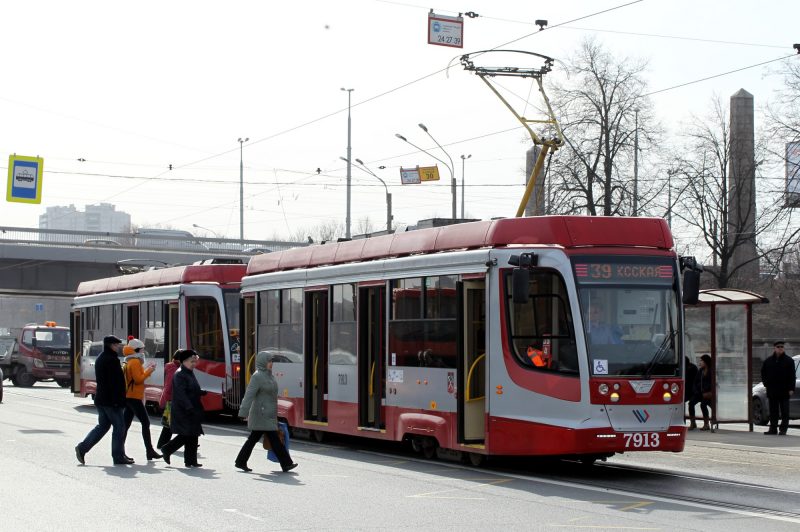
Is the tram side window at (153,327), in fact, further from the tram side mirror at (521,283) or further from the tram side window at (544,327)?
the tram side mirror at (521,283)

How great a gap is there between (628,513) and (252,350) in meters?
11.9

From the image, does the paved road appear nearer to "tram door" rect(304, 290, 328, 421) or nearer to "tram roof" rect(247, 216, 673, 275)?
"tram door" rect(304, 290, 328, 421)

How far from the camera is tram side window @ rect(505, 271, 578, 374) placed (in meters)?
15.4

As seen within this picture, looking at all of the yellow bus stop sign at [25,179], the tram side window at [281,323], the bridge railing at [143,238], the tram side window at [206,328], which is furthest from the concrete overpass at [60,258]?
the tram side window at [281,323]

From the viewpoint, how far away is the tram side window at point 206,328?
26078 millimetres

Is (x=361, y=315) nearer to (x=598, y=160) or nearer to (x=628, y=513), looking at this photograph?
(x=628, y=513)

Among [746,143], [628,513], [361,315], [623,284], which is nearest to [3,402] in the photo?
[361,315]

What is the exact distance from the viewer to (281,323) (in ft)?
71.8

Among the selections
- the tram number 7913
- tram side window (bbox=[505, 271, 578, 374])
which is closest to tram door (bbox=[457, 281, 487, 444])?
tram side window (bbox=[505, 271, 578, 374])

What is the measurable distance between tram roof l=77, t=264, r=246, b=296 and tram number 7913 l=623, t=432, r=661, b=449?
1262cm

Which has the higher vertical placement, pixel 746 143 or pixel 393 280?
pixel 746 143

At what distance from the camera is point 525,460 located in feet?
59.3

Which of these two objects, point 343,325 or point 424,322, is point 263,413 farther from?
point 343,325

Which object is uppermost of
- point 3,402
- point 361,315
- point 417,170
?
point 417,170
